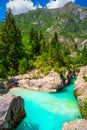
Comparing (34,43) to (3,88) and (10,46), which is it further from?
(3,88)

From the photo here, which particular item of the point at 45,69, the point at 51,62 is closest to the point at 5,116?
the point at 45,69

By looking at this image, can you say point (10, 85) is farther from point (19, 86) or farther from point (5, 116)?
point (5, 116)

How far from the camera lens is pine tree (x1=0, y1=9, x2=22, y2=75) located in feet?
174

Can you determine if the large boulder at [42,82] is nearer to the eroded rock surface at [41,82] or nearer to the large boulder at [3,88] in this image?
the eroded rock surface at [41,82]

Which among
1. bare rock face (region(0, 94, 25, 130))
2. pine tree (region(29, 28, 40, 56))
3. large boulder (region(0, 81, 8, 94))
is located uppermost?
bare rock face (region(0, 94, 25, 130))

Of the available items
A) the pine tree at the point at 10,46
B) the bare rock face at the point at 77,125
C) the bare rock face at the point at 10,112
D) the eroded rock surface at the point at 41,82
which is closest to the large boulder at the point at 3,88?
the eroded rock surface at the point at 41,82

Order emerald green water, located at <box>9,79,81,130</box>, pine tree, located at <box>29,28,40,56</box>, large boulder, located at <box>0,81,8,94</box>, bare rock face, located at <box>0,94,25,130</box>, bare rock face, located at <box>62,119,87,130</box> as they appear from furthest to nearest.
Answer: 1. pine tree, located at <box>29,28,40,56</box>
2. large boulder, located at <box>0,81,8,94</box>
3. emerald green water, located at <box>9,79,81,130</box>
4. bare rock face, located at <box>0,94,25,130</box>
5. bare rock face, located at <box>62,119,87,130</box>

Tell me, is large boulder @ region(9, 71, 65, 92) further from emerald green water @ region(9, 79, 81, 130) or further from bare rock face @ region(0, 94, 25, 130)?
bare rock face @ region(0, 94, 25, 130)

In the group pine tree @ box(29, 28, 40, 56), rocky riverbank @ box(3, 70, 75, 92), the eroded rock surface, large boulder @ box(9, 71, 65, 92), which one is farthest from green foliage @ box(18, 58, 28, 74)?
pine tree @ box(29, 28, 40, 56)

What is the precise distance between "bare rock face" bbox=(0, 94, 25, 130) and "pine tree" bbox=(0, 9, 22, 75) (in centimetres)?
2642

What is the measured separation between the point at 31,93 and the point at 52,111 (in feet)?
35.6

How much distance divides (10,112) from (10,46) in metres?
33.0

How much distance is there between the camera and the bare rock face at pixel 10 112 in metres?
21.5

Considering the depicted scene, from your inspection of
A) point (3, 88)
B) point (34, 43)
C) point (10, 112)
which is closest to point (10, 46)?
point (34, 43)
